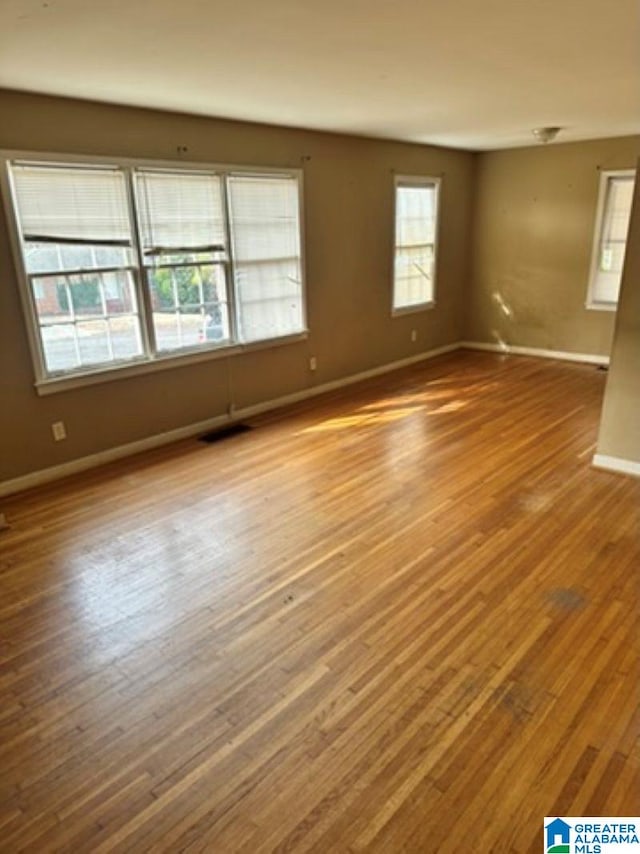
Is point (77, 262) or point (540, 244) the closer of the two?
point (77, 262)

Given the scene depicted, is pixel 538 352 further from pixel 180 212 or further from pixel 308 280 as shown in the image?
pixel 180 212

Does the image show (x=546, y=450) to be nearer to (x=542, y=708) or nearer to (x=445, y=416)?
(x=445, y=416)

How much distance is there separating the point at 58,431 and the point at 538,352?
5.96 meters

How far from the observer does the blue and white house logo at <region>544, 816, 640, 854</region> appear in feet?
5.23

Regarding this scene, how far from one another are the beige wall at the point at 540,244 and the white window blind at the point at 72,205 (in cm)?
522

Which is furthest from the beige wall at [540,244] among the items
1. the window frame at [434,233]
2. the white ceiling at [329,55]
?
the white ceiling at [329,55]

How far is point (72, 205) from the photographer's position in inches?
150

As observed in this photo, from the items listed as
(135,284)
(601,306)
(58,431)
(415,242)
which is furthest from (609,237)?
(58,431)

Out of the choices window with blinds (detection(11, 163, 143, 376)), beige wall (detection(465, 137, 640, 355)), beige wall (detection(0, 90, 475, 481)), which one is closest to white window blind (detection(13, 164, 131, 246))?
window with blinds (detection(11, 163, 143, 376))

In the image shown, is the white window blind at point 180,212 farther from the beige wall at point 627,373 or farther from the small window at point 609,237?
the small window at point 609,237

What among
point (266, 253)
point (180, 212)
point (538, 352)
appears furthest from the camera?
point (538, 352)

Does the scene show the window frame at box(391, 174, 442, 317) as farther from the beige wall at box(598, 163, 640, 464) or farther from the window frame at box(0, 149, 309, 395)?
the beige wall at box(598, 163, 640, 464)

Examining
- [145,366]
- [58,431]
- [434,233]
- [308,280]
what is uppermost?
[434,233]

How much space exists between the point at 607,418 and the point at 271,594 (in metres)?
2.70
